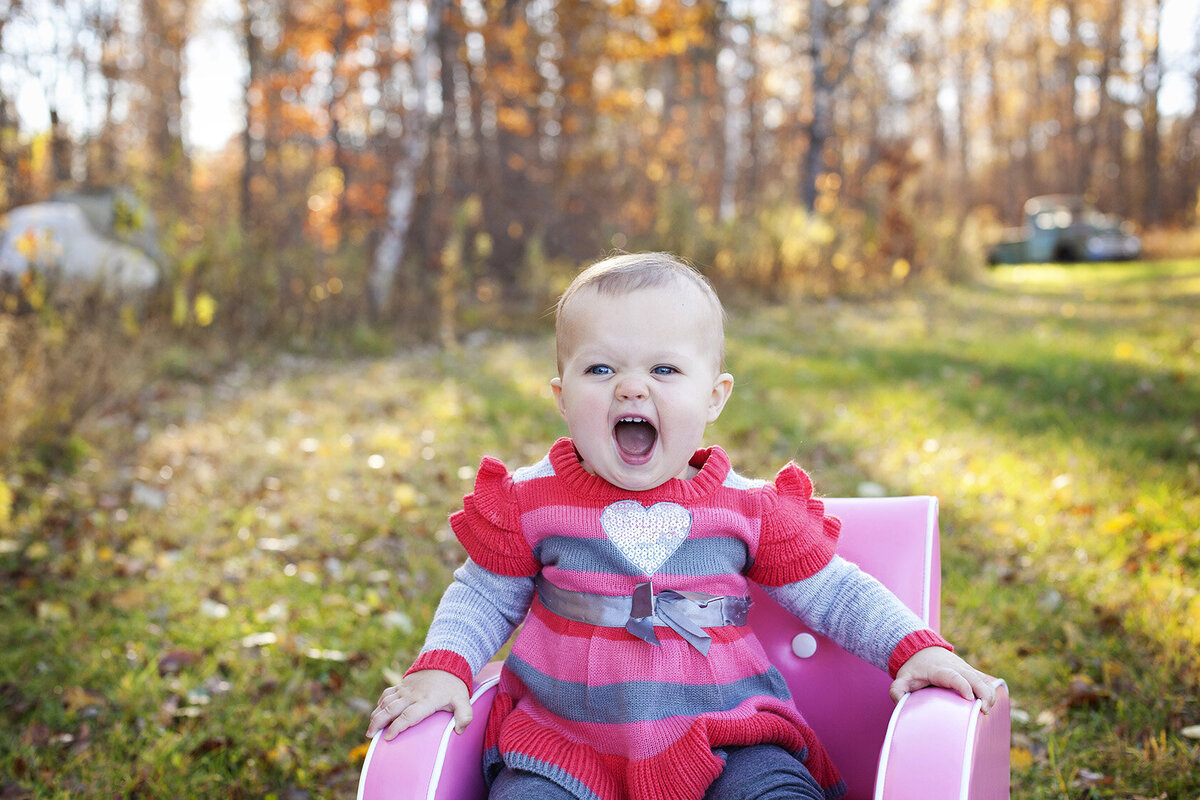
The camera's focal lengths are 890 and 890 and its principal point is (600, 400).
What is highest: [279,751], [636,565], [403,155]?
[403,155]

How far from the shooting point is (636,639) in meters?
1.73

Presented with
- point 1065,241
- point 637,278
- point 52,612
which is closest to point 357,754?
point 52,612

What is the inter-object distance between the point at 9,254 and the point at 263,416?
2.43 metres

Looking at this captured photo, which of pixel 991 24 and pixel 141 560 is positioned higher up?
pixel 991 24

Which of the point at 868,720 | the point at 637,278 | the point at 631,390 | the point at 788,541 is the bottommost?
the point at 868,720

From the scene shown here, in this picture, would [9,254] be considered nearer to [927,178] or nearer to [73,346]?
[73,346]

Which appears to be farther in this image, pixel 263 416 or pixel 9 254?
pixel 9 254

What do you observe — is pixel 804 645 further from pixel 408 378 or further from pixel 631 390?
pixel 408 378

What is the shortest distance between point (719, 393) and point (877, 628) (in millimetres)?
569

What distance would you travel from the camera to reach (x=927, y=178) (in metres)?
32.1

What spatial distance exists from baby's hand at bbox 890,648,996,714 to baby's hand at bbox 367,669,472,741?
0.81 meters

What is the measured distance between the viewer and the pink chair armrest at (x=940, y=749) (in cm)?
141

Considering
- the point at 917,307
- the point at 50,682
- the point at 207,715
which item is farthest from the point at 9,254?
the point at 917,307

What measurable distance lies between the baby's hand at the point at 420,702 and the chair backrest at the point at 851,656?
70cm
